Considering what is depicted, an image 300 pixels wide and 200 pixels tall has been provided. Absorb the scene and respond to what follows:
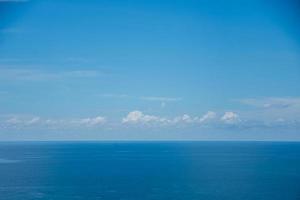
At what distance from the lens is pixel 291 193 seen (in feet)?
61.8

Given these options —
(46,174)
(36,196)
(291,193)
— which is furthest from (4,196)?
(291,193)

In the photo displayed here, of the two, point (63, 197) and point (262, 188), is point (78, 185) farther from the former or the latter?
point (262, 188)

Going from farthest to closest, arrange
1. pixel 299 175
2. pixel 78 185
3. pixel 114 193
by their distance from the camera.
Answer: pixel 299 175 < pixel 78 185 < pixel 114 193

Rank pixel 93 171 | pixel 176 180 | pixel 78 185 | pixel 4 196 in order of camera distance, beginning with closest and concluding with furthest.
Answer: pixel 4 196 → pixel 78 185 → pixel 176 180 → pixel 93 171

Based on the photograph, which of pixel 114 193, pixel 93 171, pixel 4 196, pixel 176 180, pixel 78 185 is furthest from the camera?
pixel 93 171

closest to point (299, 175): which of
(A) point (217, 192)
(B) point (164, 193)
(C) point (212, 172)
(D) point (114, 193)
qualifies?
(C) point (212, 172)

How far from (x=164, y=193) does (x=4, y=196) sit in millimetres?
7286

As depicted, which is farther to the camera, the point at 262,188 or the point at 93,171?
the point at 93,171

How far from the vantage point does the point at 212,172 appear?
87.9 feet

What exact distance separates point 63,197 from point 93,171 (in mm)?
10544

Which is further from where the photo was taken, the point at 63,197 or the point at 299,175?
the point at 299,175

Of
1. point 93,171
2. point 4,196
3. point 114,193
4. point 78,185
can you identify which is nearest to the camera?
point 4,196

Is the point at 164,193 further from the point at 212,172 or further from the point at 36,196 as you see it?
the point at 212,172

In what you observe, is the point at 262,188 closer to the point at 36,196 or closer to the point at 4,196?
the point at 36,196
